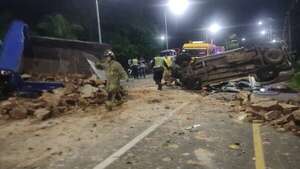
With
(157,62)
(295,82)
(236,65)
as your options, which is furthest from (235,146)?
(295,82)

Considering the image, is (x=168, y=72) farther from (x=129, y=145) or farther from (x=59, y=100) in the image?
(x=129, y=145)

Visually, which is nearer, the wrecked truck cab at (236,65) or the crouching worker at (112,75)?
the crouching worker at (112,75)

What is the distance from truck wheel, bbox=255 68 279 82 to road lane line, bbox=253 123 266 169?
10126mm

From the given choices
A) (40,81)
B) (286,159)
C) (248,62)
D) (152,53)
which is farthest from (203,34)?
(286,159)

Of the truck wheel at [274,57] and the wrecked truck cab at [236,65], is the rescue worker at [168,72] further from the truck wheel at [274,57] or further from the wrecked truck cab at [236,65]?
the truck wheel at [274,57]

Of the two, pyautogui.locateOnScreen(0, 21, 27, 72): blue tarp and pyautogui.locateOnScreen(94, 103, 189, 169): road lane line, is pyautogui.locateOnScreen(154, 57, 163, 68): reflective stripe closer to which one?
pyautogui.locateOnScreen(0, 21, 27, 72): blue tarp

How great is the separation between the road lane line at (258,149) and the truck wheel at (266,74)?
10126mm

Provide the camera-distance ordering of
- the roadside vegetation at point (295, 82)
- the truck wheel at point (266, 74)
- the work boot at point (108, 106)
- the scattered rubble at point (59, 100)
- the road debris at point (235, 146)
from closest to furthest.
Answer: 1. the road debris at point (235, 146)
2. the scattered rubble at point (59, 100)
3. the work boot at point (108, 106)
4. the roadside vegetation at point (295, 82)
5. the truck wheel at point (266, 74)

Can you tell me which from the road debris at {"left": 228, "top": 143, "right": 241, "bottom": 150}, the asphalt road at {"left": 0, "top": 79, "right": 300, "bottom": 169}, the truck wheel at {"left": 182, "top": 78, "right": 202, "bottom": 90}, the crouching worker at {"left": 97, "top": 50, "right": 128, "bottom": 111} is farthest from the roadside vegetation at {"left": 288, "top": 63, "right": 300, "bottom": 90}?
the road debris at {"left": 228, "top": 143, "right": 241, "bottom": 150}

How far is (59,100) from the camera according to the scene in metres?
13.5

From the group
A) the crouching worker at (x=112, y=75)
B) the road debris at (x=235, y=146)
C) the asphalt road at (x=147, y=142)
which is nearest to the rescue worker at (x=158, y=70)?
the crouching worker at (x=112, y=75)

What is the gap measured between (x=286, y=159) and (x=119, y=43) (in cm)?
3972

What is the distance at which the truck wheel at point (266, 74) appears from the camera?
65.8ft

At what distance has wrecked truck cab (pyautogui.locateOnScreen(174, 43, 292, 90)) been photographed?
774 inches
